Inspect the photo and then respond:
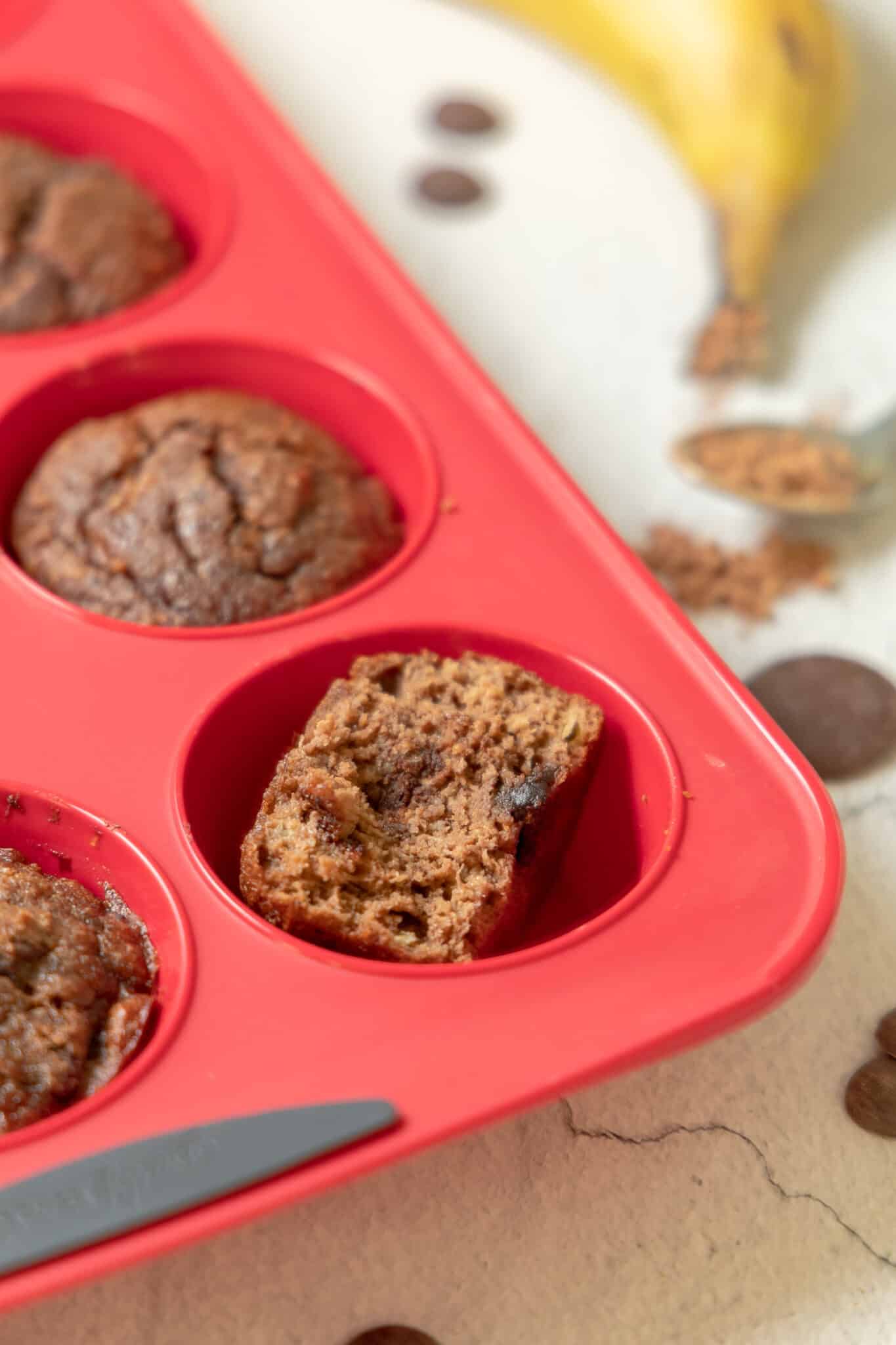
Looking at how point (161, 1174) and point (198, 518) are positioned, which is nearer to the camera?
point (161, 1174)

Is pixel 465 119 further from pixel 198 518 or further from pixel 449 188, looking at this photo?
pixel 198 518

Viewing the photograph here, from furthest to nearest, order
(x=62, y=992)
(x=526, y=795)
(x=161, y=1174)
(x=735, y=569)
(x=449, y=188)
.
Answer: (x=449, y=188)
(x=735, y=569)
(x=526, y=795)
(x=62, y=992)
(x=161, y=1174)

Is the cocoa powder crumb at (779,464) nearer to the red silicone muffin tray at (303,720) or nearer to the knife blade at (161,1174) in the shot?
the red silicone muffin tray at (303,720)

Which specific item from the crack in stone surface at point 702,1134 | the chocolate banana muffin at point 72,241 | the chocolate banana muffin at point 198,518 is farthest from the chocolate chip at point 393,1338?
the chocolate banana muffin at point 72,241

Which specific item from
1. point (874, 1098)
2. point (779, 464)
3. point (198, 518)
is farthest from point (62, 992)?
point (779, 464)

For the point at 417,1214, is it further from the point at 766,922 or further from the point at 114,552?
the point at 114,552
